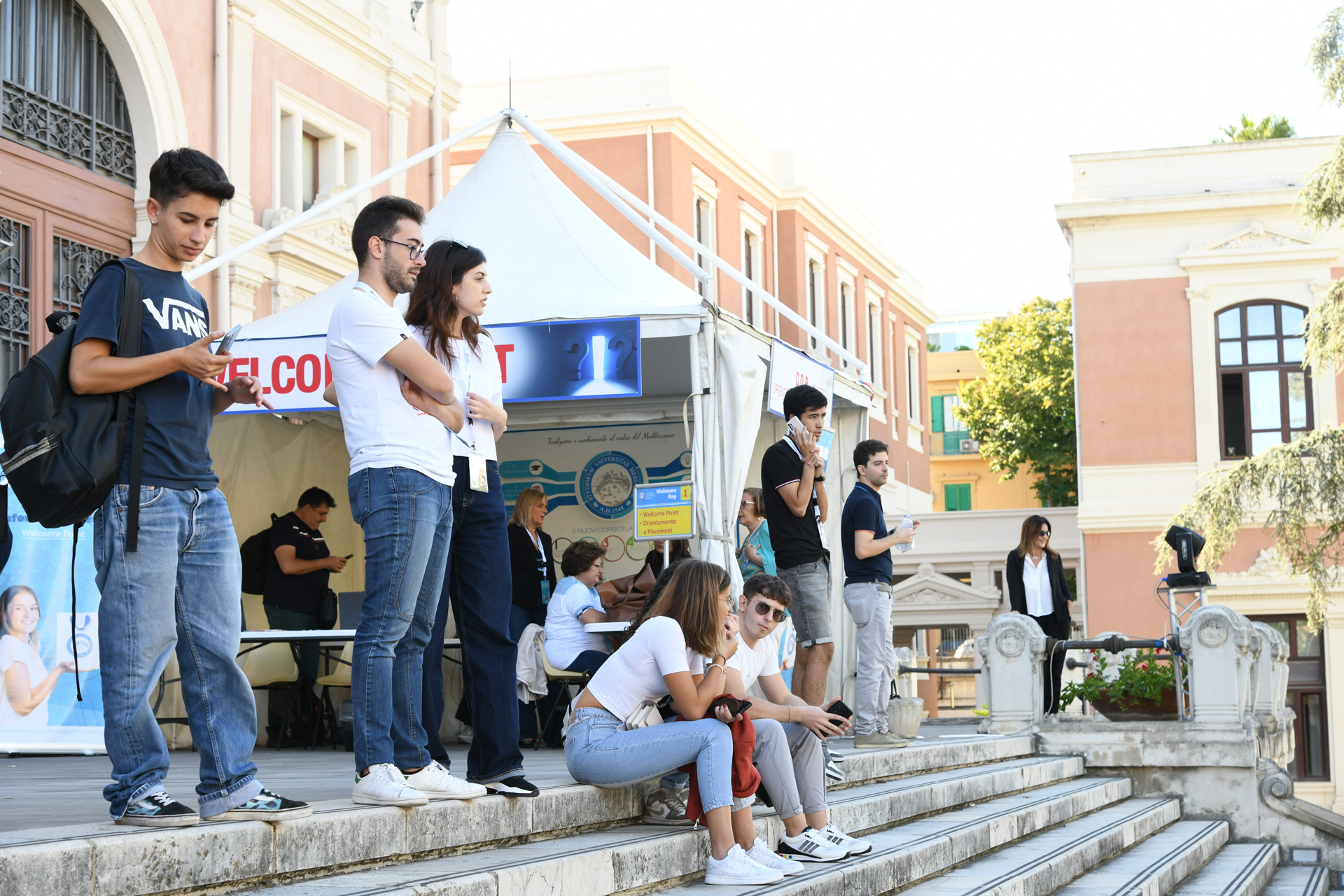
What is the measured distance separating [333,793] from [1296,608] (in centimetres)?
2330

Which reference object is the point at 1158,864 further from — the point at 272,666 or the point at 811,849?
the point at 272,666

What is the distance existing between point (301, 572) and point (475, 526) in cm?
511

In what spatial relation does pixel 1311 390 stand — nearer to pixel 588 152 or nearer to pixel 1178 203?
pixel 1178 203

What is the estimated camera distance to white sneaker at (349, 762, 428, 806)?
431 cm

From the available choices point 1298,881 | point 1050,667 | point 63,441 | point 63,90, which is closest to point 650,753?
point 63,441

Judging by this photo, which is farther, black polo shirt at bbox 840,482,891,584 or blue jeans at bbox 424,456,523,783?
black polo shirt at bbox 840,482,891,584

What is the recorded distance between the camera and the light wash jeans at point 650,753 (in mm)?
5141

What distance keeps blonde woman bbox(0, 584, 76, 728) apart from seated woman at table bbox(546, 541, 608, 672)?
9.42ft

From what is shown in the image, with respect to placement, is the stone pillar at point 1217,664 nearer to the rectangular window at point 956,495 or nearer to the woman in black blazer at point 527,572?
the woman in black blazer at point 527,572

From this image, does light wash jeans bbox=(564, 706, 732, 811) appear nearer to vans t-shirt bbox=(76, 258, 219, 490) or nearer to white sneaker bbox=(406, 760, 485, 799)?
white sneaker bbox=(406, 760, 485, 799)

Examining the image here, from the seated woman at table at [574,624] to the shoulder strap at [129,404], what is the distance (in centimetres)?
492

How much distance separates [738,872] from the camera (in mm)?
5020

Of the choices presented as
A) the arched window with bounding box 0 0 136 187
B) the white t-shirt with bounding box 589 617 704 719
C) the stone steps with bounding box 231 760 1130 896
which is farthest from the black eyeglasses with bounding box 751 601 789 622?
the arched window with bounding box 0 0 136 187

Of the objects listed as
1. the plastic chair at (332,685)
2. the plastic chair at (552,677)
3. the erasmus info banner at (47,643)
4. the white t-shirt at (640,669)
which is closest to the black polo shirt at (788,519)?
the plastic chair at (552,677)
